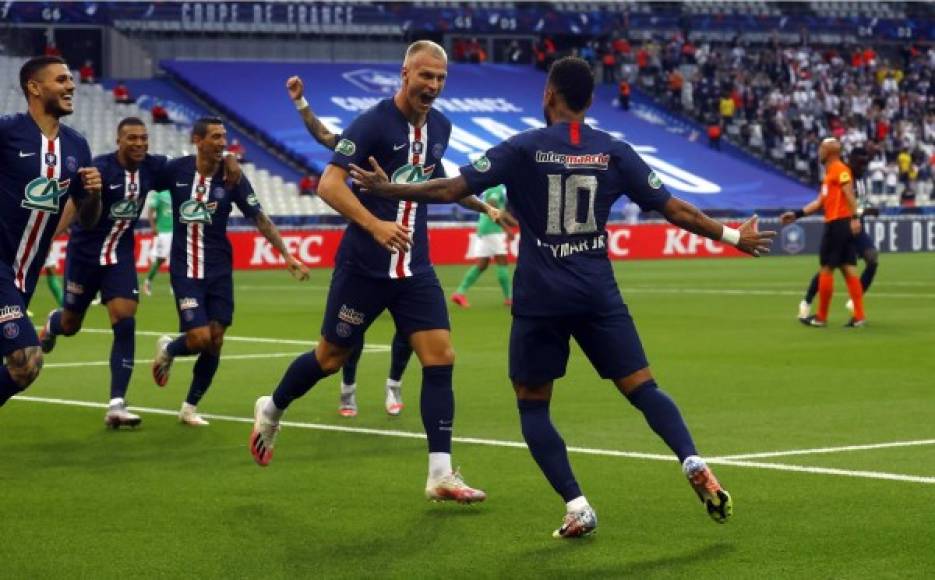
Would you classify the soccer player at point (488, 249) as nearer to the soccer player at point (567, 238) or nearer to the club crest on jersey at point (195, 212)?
the club crest on jersey at point (195, 212)

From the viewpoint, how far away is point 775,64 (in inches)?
2549

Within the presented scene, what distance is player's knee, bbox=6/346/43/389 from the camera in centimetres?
979

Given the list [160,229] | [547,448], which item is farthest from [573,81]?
[160,229]

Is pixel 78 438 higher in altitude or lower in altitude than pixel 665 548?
lower

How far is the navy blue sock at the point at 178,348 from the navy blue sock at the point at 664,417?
18.8 feet

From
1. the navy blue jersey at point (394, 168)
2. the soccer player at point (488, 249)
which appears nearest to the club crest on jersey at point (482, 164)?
the navy blue jersey at point (394, 168)

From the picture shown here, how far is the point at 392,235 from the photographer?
8930 mm

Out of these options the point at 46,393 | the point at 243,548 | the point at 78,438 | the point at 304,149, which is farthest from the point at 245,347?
the point at 304,149

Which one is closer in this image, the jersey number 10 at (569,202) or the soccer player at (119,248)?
the jersey number 10 at (569,202)

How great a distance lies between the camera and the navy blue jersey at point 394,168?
9.94 metres

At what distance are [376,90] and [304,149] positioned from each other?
689cm

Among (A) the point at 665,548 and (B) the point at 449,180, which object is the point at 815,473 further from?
(B) the point at 449,180

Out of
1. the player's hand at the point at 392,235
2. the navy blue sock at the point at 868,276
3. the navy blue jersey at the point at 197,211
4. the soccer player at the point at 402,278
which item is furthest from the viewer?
the navy blue sock at the point at 868,276

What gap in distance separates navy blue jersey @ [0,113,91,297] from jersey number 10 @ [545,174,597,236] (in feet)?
10.5
